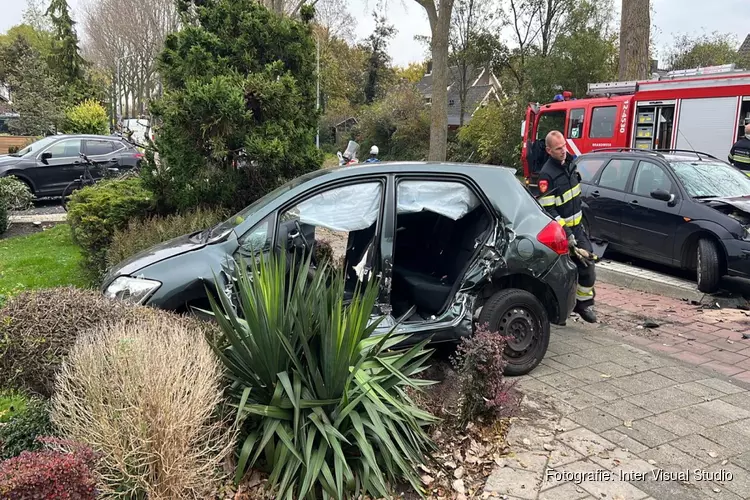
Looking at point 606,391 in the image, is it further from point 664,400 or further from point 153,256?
point 153,256

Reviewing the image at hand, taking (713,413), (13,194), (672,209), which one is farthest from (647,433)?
(13,194)

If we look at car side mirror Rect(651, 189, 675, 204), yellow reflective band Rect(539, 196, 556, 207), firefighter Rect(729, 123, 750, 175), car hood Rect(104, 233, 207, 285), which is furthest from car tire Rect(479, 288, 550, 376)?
firefighter Rect(729, 123, 750, 175)

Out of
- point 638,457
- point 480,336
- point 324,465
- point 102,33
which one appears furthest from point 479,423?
point 102,33

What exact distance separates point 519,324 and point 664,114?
11226mm

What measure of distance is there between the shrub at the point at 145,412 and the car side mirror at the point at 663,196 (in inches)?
269

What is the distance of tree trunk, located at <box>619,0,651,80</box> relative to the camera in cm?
1347

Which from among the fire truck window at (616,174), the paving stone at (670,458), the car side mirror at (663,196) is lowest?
the paving stone at (670,458)

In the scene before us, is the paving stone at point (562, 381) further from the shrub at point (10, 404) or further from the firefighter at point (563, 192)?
the shrub at point (10, 404)

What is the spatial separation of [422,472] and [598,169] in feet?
24.0

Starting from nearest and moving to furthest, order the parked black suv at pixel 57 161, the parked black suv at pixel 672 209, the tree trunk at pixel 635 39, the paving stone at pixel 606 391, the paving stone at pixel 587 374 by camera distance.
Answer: the paving stone at pixel 606 391, the paving stone at pixel 587 374, the parked black suv at pixel 672 209, the parked black suv at pixel 57 161, the tree trunk at pixel 635 39

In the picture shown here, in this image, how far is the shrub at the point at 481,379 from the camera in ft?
11.2

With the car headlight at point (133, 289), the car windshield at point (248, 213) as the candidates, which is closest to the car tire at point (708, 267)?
the car windshield at point (248, 213)

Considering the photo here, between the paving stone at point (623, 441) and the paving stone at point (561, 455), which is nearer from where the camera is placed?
the paving stone at point (561, 455)

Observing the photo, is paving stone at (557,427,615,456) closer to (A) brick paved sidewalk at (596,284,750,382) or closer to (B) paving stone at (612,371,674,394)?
(B) paving stone at (612,371,674,394)
